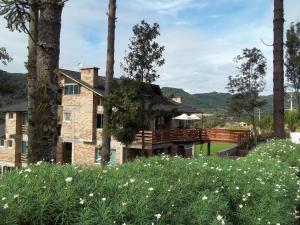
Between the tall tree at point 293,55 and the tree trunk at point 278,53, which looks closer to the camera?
the tree trunk at point 278,53

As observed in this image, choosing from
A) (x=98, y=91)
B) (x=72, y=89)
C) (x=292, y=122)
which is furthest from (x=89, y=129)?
(x=292, y=122)

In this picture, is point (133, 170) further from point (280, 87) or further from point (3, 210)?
point (280, 87)

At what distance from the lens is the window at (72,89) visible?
35.7 m

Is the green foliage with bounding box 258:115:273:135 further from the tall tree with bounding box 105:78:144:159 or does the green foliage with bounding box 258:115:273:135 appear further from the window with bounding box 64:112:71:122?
the tall tree with bounding box 105:78:144:159

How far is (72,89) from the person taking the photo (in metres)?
36.1

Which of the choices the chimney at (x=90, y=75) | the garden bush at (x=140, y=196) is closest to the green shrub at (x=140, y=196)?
the garden bush at (x=140, y=196)

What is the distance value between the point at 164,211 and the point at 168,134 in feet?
100

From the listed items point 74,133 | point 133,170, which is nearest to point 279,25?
point 133,170

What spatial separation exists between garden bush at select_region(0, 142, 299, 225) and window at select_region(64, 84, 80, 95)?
3070cm

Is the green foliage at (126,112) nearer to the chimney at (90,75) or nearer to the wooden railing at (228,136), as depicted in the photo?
the chimney at (90,75)

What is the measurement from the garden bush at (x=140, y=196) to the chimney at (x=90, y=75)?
1152 inches

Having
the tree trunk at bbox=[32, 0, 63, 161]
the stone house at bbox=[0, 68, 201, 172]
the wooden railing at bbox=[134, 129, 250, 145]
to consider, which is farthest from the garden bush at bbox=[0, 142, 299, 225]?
the wooden railing at bbox=[134, 129, 250, 145]

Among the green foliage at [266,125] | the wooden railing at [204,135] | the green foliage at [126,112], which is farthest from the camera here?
the green foliage at [266,125]

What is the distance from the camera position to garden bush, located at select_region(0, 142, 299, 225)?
298 cm
